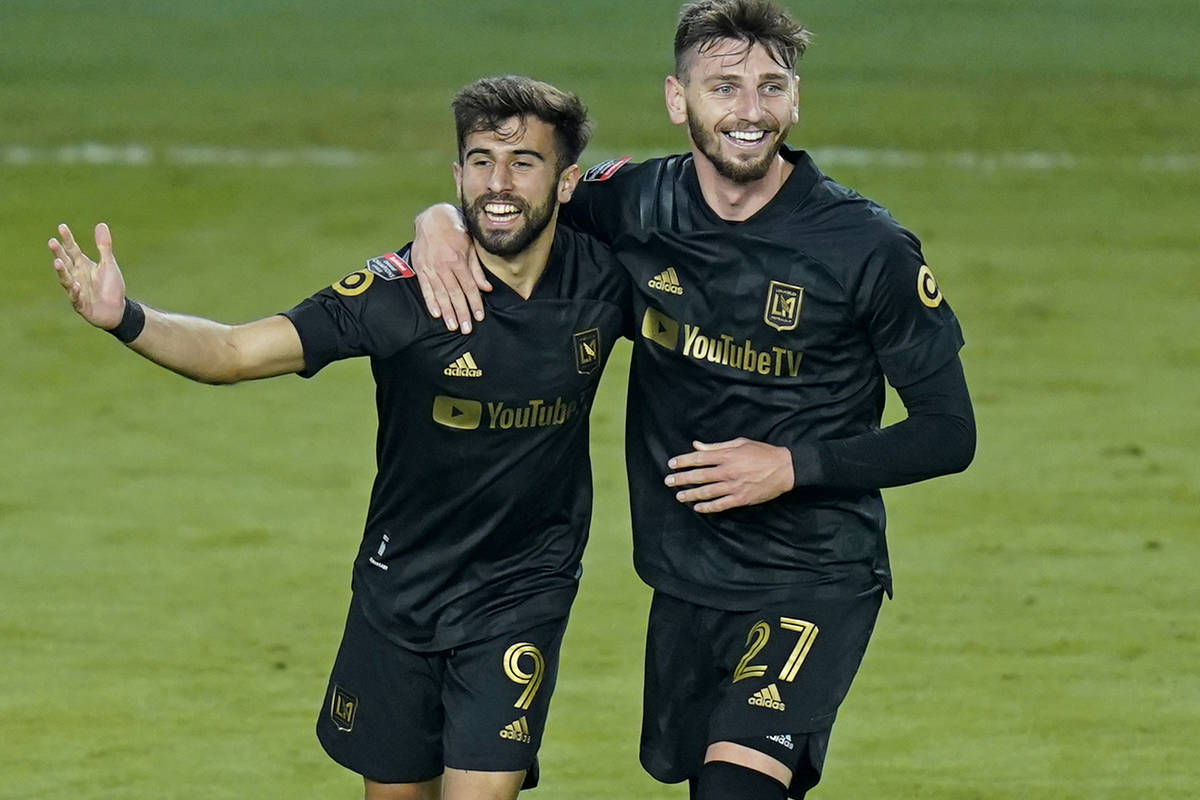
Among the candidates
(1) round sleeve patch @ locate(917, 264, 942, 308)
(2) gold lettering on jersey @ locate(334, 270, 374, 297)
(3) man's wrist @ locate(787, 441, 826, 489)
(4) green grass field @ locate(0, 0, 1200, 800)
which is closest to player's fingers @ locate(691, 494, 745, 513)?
(3) man's wrist @ locate(787, 441, 826, 489)

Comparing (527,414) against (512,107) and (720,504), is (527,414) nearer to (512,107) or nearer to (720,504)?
(720,504)

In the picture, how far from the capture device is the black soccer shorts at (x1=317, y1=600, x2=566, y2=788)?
560 cm

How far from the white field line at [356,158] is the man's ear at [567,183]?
425 inches

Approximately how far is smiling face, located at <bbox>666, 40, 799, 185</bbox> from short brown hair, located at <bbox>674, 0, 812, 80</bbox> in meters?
0.02

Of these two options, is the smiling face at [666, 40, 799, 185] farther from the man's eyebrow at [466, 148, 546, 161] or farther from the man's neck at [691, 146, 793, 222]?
the man's eyebrow at [466, 148, 546, 161]

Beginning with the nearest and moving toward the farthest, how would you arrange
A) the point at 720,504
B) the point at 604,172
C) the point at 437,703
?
the point at 720,504
the point at 437,703
the point at 604,172

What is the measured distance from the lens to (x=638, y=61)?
64.1 ft

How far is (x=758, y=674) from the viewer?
5.61 meters

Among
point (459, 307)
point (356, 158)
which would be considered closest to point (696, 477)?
point (459, 307)

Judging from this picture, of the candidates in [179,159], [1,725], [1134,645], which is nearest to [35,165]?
[179,159]

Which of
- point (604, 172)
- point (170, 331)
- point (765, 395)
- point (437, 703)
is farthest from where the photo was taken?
point (604, 172)

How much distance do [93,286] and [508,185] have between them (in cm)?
107

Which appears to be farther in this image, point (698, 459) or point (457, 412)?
point (457, 412)

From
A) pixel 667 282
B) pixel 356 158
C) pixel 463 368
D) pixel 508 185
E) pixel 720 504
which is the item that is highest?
pixel 508 185
